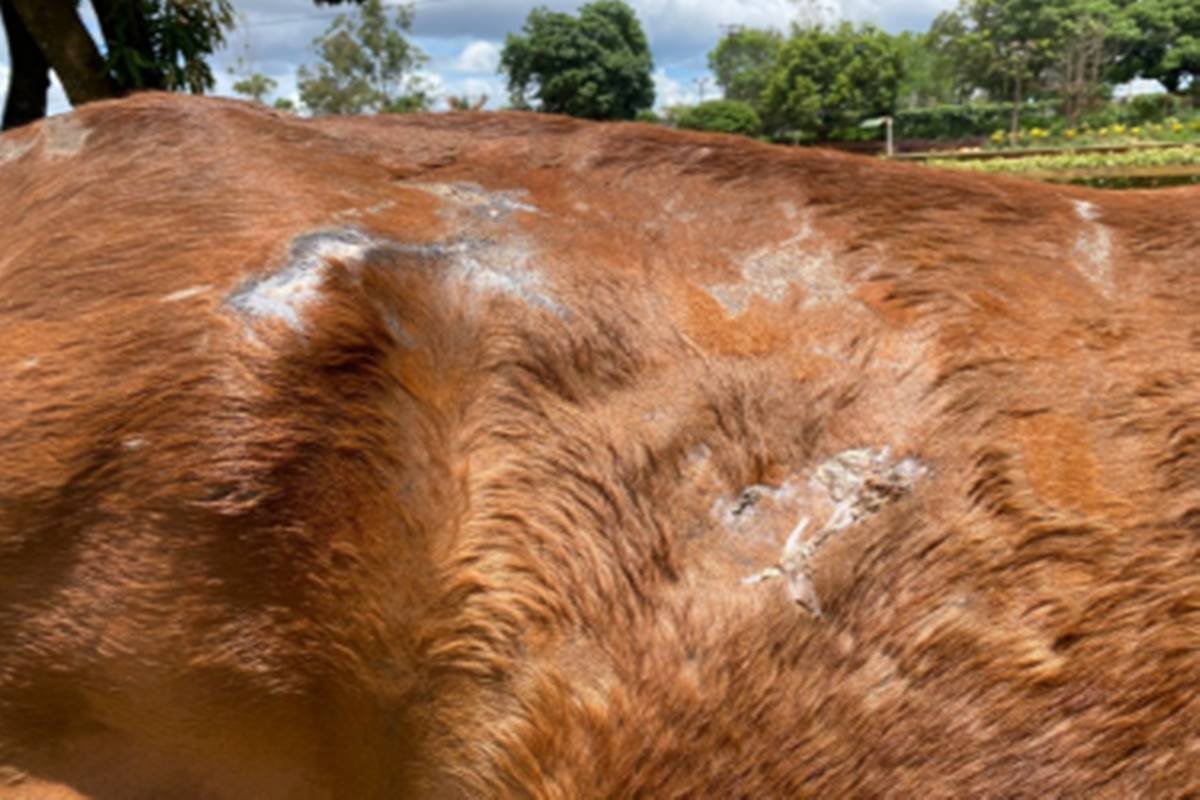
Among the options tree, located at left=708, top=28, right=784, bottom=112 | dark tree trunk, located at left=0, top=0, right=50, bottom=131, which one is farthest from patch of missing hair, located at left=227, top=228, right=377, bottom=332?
tree, located at left=708, top=28, right=784, bottom=112

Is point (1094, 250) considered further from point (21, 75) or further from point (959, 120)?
point (959, 120)

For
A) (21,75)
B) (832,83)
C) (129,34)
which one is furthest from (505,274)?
(832,83)

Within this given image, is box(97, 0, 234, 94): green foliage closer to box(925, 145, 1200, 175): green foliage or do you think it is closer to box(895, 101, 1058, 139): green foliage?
box(925, 145, 1200, 175): green foliage

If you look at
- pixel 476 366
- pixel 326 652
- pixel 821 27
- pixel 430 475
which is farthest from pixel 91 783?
pixel 821 27

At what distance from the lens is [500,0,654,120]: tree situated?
180 ft

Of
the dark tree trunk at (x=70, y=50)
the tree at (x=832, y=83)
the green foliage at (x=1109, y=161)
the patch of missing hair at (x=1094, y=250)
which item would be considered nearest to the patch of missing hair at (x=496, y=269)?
the patch of missing hair at (x=1094, y=250)

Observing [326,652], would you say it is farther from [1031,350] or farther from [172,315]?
[1031,350]

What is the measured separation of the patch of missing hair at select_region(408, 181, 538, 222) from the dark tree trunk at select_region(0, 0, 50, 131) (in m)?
7.45

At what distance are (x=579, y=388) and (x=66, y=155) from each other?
1.17m

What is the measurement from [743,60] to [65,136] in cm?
9844

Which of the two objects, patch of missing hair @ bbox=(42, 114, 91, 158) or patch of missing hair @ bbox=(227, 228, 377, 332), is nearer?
patch of missing hair @ bbox=(227, 228, 377, 332)

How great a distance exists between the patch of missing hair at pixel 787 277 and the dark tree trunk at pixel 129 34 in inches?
275

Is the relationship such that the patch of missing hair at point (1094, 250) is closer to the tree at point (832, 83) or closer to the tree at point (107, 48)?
the tree at point (107, 48)

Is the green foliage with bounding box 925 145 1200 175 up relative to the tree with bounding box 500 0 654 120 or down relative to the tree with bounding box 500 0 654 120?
down
